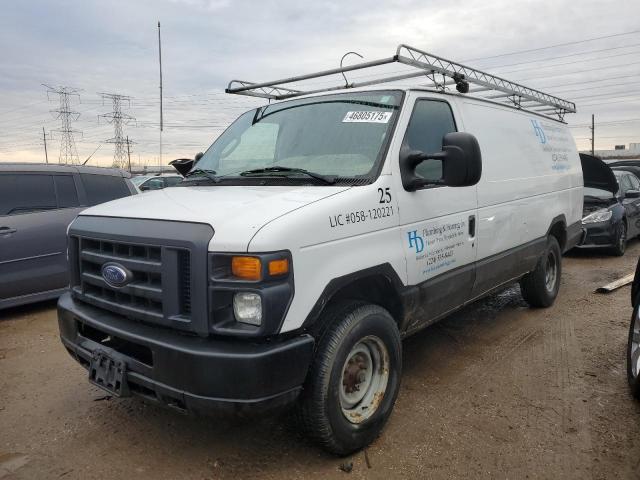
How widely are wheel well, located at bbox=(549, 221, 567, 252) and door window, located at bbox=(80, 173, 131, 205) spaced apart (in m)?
5.50

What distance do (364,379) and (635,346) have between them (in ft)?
6.80

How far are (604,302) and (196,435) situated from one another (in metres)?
5.16

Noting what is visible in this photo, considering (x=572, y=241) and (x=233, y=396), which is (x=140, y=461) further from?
(x=572, y=241)

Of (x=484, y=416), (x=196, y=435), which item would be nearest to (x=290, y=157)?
(x=196, y=435)

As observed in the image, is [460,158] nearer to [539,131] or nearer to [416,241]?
[416,241]

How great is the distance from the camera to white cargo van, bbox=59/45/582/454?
240 centimetres

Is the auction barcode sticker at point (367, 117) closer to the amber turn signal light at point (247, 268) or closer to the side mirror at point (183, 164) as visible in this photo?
the amber turn signal light at point (247, 268)

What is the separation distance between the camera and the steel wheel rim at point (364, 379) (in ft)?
9.63

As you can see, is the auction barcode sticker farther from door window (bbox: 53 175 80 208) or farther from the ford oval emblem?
door window (bbox: 53 175 80 208)

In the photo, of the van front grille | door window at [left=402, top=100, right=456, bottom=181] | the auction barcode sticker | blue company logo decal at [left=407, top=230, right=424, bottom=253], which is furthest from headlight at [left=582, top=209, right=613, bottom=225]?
the van front grille

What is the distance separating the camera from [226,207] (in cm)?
268

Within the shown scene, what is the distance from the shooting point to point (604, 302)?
606 cm

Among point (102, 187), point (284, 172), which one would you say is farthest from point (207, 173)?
point (102, 187)

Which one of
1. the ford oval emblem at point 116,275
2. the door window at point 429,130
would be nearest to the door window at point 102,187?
the ford oval emblem at point 116,275
